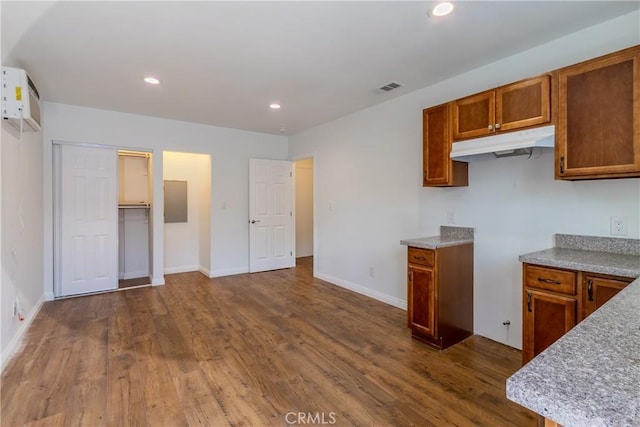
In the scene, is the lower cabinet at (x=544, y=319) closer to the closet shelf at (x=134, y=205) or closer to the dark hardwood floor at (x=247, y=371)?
the dark hardwood floor at (x=247, y=371)

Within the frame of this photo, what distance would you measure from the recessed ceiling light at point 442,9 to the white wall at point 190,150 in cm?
402

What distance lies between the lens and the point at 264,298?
4.11m

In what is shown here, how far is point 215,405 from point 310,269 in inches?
155

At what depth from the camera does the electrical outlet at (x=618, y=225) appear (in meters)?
2.13

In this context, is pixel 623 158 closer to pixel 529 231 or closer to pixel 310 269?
pixel 529 231

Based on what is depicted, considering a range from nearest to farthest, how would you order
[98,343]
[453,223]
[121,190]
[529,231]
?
[529,231], [98,343], [453,223], [121,190]

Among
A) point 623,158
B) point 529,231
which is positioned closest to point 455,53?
point 623,158

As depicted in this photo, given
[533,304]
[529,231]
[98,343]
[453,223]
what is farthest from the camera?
[453,223]

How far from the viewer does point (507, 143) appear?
7.76 feet

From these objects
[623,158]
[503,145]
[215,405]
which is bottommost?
[215,405]

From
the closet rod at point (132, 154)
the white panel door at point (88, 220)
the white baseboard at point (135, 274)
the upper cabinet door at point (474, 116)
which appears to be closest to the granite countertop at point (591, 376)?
the upper cabinet door at point (474, 116)

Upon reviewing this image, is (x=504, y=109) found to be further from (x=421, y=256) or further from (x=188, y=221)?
(x=188, y=221)

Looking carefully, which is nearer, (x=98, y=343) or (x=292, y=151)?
(x=98, y=343)

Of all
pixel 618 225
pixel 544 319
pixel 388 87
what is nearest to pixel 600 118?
pixel 618 225
